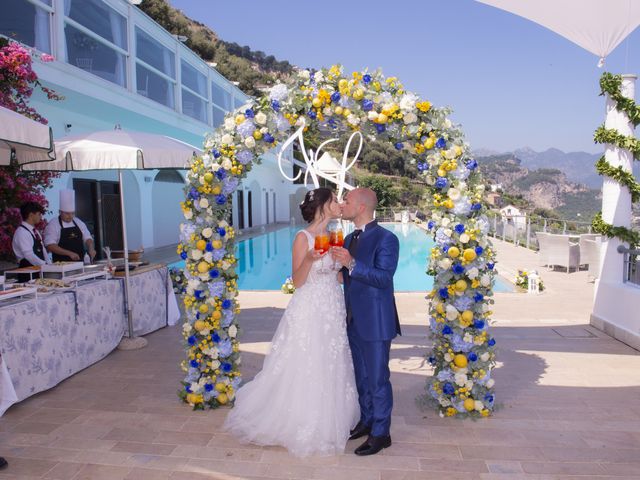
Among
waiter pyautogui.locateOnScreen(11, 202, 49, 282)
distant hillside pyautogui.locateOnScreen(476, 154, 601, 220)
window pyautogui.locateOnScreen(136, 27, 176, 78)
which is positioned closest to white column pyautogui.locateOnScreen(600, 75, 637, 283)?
waiter pyautogui.locateOnScreen(11, 202, 49, 282)

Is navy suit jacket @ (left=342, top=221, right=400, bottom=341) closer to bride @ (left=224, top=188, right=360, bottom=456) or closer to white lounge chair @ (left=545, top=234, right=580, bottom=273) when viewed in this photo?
bride @ (left=224, top=188, right=360, bottom=456)

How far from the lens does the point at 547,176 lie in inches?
6909

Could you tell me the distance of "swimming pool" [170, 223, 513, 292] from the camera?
48.6ft

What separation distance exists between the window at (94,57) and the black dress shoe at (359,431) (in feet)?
35.9

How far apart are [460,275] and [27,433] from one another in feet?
12.6

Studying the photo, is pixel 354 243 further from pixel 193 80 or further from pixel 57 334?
pixel 193 80

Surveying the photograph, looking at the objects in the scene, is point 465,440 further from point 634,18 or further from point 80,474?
point 634,18

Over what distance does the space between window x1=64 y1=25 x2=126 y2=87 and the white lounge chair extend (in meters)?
12.2

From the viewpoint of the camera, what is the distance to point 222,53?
55.8 meters

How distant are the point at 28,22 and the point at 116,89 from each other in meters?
2.70

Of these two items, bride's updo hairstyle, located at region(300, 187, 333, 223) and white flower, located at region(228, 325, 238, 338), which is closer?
bride's updo hairstyle, located at region(300, 187, 333, 223)

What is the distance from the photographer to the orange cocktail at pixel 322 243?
3334 mm

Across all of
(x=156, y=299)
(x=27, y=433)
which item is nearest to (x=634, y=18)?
(x=156, y=299)

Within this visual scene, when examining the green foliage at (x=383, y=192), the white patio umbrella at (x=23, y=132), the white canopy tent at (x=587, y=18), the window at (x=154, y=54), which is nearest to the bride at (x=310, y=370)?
the white patio umbrella at (x=23, y=132)
